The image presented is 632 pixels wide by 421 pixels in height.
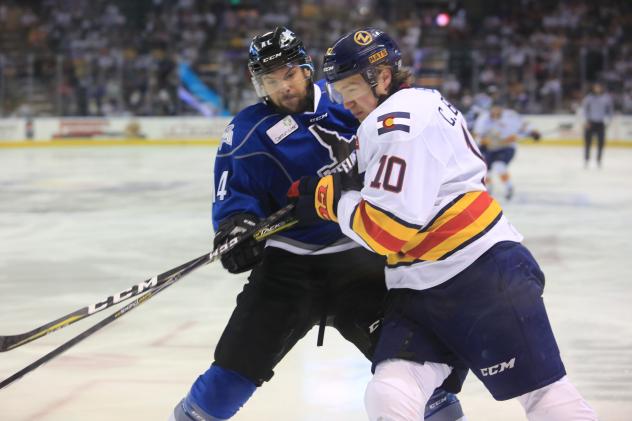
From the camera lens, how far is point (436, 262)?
2.12 metres

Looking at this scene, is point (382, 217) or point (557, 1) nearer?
point (382, 217)

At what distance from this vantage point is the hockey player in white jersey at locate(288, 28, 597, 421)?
1.99 metres

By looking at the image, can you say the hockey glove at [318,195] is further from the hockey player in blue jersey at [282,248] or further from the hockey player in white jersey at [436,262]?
the hockey player in blue jersey at [282,248]

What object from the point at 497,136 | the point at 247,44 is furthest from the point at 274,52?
the point at 247,44

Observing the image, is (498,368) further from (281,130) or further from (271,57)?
(271,57)

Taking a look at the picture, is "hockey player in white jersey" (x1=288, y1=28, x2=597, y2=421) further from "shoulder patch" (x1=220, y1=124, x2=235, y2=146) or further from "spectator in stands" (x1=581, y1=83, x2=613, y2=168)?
"spectator in stands" (x1=581, y1=83, x2=613, y2=168)

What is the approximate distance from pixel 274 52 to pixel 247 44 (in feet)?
52.5

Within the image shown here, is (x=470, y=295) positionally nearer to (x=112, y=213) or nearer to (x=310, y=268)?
(x=310, y=268)

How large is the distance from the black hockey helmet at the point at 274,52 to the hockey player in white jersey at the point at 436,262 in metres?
0.35

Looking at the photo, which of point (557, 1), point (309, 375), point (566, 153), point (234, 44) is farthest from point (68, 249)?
point (557, 1)

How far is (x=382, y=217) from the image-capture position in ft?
6.56

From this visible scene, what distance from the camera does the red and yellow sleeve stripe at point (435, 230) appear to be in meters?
2.02

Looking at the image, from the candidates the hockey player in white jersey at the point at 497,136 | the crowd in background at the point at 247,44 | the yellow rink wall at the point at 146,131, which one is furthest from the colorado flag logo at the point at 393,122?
the yellow rink wall at the point at 146,131

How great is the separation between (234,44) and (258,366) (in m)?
17.2
